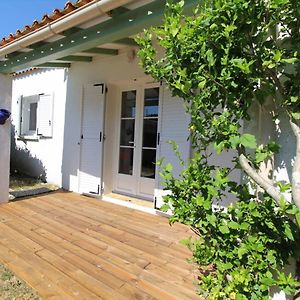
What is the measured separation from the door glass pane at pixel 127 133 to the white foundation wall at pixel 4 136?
7.19ft

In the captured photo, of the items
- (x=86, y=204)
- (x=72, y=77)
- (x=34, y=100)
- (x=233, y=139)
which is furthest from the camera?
(x=34, y=100)

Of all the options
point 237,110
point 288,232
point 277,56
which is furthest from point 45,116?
point 288,232

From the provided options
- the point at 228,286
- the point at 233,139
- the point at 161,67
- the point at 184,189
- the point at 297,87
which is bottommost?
the point at 228,286

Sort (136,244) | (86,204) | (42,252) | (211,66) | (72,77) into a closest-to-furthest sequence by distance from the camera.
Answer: (211,66)
(42,252)
(136,244)
(86,204)
(72,77)

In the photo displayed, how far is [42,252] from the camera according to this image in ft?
10.3

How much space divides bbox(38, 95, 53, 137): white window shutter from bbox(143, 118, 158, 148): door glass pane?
3.03 m

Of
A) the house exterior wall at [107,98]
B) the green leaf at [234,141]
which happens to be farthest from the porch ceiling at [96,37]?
the green leaf at [234,141]

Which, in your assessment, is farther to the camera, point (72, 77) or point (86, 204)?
point (72, 77)

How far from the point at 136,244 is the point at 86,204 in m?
2.20

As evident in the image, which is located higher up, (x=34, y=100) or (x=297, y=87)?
(x=34, y=100)

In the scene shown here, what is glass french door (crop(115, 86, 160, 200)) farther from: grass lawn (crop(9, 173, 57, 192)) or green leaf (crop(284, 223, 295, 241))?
green leaf (crop(284, 223, 295, 241))

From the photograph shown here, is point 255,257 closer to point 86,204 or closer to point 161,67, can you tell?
point 161,67

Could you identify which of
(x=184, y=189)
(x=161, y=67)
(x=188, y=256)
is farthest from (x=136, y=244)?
(x=161, y=67)

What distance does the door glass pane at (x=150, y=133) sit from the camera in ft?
17.2
